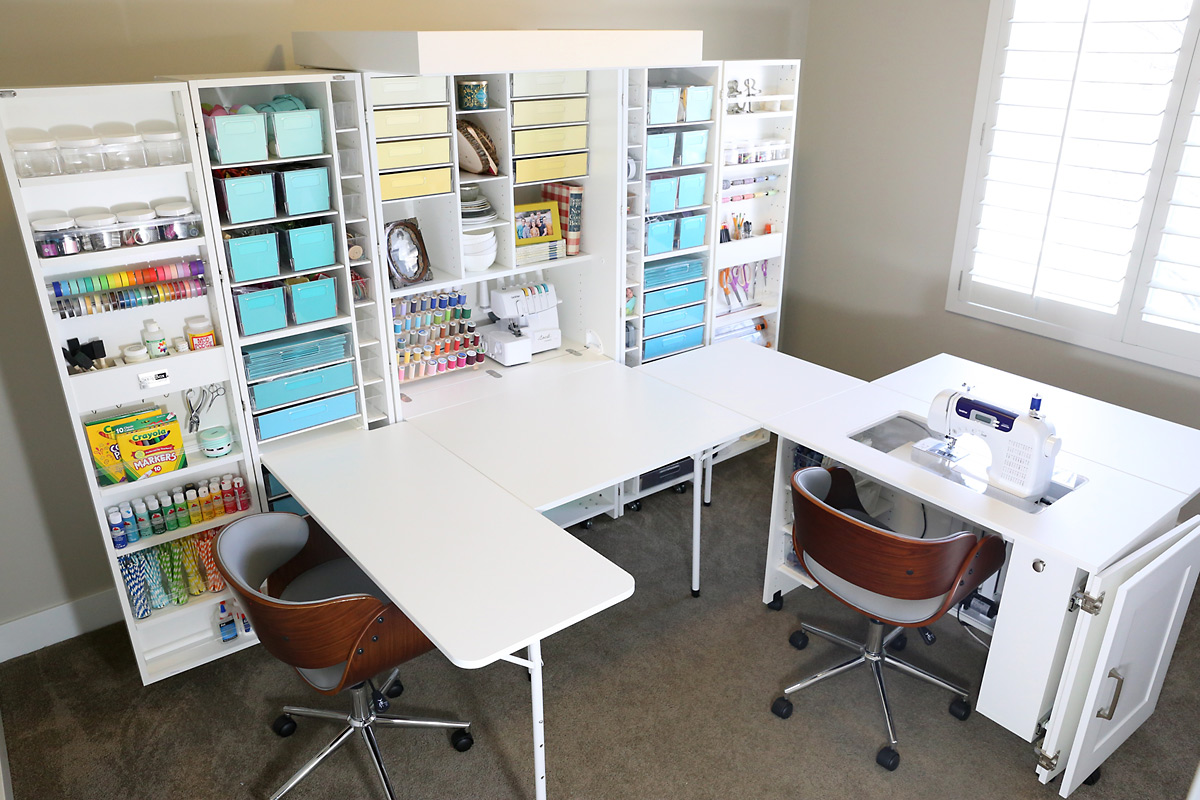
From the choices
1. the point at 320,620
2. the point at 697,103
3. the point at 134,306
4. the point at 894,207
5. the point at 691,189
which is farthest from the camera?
the point at 894,207

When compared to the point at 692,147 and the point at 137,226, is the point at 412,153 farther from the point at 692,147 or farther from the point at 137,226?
the point at 692,147

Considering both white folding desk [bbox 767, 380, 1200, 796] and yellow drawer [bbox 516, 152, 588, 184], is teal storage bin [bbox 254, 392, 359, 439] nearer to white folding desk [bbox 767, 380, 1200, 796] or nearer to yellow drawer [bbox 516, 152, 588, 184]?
yellow drawer [bbox 516, 152, 588, 184]

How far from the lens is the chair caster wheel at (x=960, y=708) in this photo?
107 inches

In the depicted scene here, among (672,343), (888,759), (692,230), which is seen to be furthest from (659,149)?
(888,759)

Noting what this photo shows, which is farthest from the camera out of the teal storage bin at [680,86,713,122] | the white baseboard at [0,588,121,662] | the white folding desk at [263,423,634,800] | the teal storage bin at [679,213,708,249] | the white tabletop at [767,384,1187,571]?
the teal storage bin at [679,213,708,249]

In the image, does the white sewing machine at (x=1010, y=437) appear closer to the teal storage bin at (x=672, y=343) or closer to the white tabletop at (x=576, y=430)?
the white tabletop at (x=576, y=430)

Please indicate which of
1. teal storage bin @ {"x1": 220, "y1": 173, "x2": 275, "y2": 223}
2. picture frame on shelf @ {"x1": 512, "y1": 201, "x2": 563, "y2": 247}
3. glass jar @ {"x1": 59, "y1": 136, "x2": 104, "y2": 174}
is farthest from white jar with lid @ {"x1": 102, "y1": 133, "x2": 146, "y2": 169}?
picture frame on shelf @ {"x1": 512, "y1": 201, "x2": 563, "y2": 247}

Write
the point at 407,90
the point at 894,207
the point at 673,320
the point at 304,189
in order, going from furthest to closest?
the point at 894,207 → the point at 673,320 → the point at 407,90 → the point at 304,189

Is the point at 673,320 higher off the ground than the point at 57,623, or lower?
higher

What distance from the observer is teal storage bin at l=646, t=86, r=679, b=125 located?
3287 mm

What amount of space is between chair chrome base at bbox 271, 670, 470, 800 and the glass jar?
5.31 feet

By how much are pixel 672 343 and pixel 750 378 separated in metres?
0.55

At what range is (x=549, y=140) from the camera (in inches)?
124

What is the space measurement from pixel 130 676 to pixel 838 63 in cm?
409
